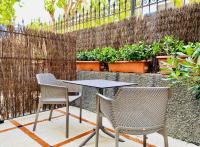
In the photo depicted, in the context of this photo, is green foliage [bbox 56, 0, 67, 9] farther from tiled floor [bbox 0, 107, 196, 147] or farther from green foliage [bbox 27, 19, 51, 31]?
tiled floor [bbox 0, 107, 196, 147]

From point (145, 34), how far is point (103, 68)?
1142 mm

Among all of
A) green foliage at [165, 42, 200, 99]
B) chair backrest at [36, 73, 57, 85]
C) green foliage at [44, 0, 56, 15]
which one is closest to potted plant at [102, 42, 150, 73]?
green foliage at [165, 42, 200, 99]

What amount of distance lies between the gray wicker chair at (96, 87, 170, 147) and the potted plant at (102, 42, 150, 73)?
149 centimetres

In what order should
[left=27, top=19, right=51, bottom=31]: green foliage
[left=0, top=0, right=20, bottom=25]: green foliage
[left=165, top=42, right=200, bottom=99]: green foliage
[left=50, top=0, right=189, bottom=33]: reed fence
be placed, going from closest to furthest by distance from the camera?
[left=165, top=42, right=200, bottom=99]: green foliage < [left=27, top=19, right=51, bottom=31]: green foliage < [left=50, top=0, right=189, bottom=33]: reed fence < [left=0, top=0, right=20, bottom=25]: green foliage

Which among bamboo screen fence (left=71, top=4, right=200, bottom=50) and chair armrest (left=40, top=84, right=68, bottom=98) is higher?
bamboo screen fence (left=71, top=4, right=200, bottom=50)

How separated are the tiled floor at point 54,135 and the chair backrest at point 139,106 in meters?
0.93

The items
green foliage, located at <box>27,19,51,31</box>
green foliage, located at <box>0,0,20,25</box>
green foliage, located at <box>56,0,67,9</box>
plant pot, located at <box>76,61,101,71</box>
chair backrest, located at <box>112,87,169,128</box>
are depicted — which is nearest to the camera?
chair backrest, located at <box>112,87,169,128</box>

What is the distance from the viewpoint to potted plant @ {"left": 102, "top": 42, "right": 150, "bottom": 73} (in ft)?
10.4

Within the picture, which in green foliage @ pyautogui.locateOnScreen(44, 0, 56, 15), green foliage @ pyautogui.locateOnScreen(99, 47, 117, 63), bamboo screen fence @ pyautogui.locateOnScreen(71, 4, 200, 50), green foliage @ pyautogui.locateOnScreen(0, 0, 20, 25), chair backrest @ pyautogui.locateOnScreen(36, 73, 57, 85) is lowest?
chair backrest @ pyautogui.locateOnScreen(36, 73, 57, 85)

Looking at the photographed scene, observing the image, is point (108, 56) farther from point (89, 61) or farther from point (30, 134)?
point (30, 134)

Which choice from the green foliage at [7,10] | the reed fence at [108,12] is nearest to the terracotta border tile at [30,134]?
the reed fence at [108,12]

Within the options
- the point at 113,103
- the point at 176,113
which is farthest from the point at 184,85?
the point at 113,103

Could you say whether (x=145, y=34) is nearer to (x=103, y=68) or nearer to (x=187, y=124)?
(x=103, y=68)

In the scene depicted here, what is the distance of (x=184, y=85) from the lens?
256 centimetres
